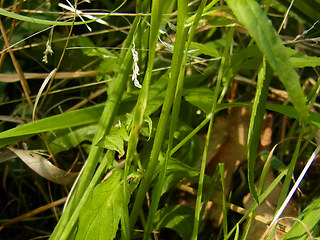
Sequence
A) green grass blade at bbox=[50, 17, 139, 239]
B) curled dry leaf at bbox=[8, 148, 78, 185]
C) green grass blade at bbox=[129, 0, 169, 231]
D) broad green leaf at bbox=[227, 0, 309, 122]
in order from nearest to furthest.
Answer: broad green leaf at bbox=[227, 0, 309, 122] < green grass blade at bbox=[129, 0, 169, 231] < green grass blade at bbox=[50, 17, 139, 239] < curled dry leaf at bbox=[8, 148, 78, 185]

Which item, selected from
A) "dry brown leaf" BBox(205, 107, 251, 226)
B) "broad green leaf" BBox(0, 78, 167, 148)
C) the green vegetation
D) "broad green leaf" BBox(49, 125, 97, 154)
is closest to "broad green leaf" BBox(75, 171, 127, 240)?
the green vegetation

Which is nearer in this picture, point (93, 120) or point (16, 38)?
point (93, 120)

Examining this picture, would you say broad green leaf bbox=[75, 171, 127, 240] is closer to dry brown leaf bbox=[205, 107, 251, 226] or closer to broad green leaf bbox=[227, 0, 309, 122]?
broad green leaf bbox=[227, 0, 309, 122]

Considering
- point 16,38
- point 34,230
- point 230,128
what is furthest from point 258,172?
point 16,38

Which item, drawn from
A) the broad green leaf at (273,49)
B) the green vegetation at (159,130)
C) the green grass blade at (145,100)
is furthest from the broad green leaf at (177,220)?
the broad green leaf at (273,49)

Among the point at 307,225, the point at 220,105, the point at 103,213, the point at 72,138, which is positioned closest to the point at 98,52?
the point at 72,138

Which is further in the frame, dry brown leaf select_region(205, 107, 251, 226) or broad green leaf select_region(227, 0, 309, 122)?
dry brown leaf select_region(205, 107, 251, 226)

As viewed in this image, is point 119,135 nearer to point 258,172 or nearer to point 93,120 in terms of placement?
point 93,120

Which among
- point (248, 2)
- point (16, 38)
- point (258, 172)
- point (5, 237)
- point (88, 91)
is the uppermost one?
point (248, 2)
